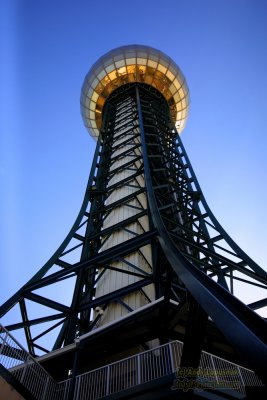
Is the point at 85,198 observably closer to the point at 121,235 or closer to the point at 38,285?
the point at 121,235

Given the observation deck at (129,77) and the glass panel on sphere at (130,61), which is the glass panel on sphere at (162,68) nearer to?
the observation deck at (129,77)

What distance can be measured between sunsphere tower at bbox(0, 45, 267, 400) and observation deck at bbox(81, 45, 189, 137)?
3.31 ft

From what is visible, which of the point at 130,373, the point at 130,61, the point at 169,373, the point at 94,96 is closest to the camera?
the point at 169,373

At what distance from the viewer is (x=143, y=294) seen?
41.9ft

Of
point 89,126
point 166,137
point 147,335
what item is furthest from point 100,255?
point 89,126

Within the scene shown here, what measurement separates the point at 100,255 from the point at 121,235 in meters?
4.14

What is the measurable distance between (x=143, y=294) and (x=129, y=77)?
21.5m

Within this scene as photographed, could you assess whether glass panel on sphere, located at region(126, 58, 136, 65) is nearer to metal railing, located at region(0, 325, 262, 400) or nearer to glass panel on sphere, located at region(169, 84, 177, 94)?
glass panel on sphere, located at region(169, 84, 177, 94)

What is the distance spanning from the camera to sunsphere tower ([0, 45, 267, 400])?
189 inches

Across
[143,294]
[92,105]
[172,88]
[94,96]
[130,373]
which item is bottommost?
[130,373]

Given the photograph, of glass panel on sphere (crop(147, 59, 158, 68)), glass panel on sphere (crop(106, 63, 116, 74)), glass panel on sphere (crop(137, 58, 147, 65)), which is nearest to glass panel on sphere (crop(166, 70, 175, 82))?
glass panel on sphere (crop(147, 59, 158, 68))

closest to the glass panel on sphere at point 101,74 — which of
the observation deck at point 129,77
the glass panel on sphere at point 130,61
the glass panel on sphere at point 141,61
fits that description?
the observation deck at point 129,77

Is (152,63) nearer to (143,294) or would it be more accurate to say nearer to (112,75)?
(112,75)

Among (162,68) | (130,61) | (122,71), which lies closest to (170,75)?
(162,68)
